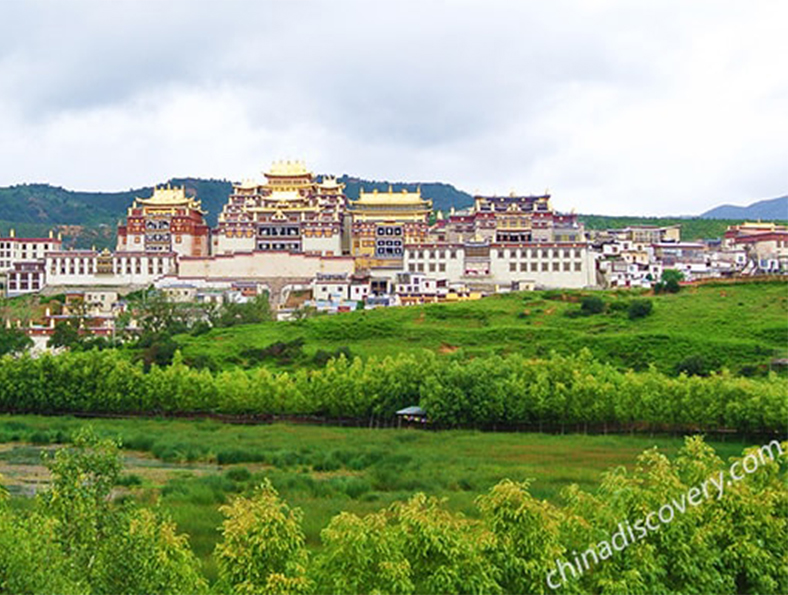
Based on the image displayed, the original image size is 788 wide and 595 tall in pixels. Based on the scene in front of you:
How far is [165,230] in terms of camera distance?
98562 millimetres

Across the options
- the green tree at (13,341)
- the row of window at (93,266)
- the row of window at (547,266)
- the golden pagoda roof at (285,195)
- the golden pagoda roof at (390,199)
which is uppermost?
the golden pagoda roof at (285,195)

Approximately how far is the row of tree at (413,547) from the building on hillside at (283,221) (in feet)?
246

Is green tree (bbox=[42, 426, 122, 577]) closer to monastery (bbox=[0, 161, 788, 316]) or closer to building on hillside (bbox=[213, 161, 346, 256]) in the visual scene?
monastery (bbox=[0, 161, 788, 316])

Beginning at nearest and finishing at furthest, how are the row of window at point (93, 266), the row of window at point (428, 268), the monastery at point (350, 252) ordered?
1. the monastery at point (350, 252)
2. the row of window at point (428, 268)
3. the row of window at point (93, 266)

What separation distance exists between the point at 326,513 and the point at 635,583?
12563mm

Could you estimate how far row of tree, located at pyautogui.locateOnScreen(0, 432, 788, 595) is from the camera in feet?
52.8

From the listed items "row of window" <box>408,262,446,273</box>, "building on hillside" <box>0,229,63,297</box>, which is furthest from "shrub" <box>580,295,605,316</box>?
"building on hillside" <box>0,229,63,297</box>

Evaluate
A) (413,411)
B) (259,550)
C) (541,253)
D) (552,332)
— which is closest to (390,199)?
(541,253)

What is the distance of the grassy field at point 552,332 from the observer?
60938 mm

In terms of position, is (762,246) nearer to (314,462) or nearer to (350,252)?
(350,252)

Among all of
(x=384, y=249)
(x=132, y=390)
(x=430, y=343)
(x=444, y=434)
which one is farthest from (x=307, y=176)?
(x=444, y=434)

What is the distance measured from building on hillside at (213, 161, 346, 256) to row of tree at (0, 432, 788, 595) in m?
75.0

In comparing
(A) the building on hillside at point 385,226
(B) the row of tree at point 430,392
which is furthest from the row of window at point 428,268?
(B) the row of tree at point 430,392

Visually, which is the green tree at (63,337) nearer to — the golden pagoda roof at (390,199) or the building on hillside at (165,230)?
the building on hillside at (165,230)
